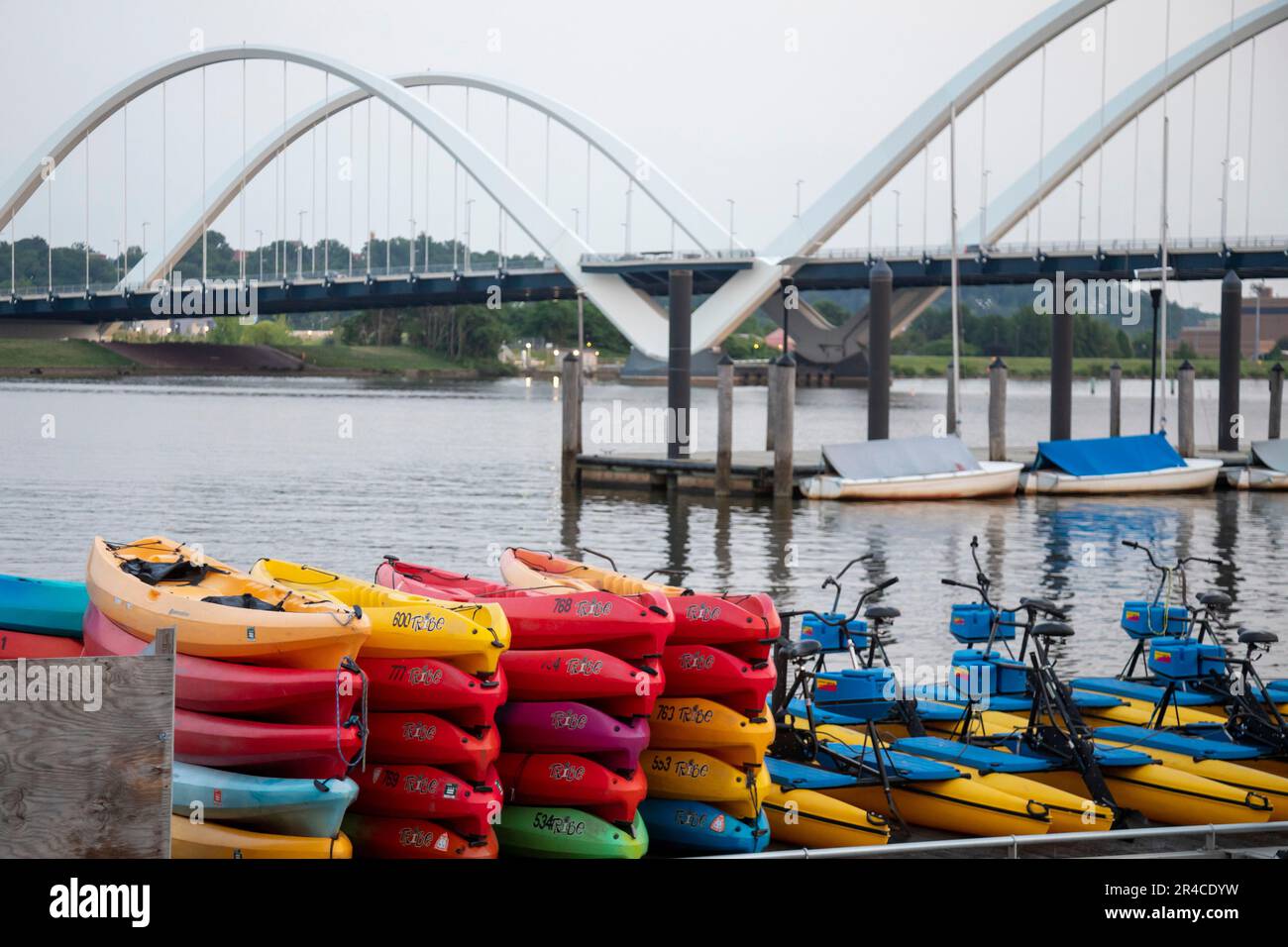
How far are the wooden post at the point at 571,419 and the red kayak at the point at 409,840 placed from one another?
3040cm

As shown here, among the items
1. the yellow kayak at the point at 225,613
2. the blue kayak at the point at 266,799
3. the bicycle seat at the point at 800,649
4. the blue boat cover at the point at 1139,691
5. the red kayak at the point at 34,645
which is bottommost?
the blue boat cover at the point at 1139,691

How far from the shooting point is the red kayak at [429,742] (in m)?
9.26

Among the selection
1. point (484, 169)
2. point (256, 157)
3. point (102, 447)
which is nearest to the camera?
point (102, 447)

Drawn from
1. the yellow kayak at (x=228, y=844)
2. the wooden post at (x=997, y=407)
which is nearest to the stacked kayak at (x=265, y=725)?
the yellow kayak at (x=228, y=844)

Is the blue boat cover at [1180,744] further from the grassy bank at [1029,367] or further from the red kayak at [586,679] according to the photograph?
the grassy bank at [1029,367]

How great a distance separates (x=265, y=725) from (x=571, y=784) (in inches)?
71.1

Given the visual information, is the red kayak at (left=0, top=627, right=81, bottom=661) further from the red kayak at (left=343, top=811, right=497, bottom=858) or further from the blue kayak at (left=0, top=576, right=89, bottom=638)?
the red kayak at (left=343, top=811, right=497, bottom=858)

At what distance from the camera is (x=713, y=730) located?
10000mm

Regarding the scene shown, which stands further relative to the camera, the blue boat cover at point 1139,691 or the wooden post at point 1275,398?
the wooden post at point 1275,398

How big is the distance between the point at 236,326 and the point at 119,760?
14366cm

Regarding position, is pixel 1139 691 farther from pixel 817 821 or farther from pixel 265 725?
pixel 265 725

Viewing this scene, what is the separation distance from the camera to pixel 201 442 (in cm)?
6003
